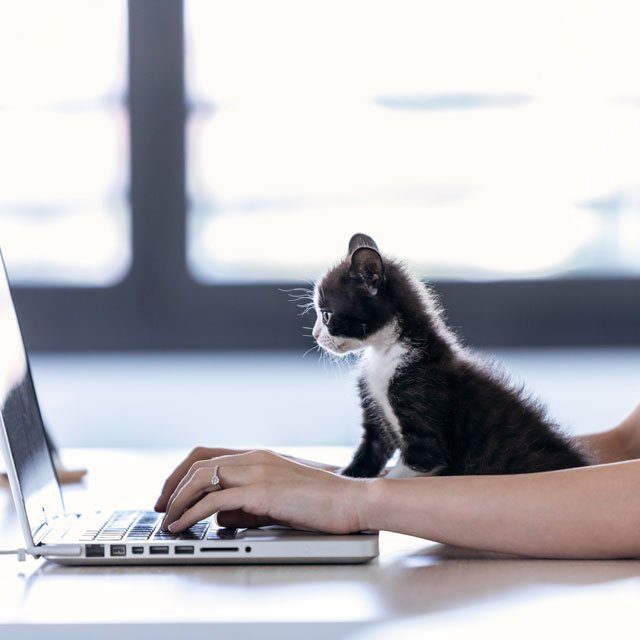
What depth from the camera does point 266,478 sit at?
2.88 feet

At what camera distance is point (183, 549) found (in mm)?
848

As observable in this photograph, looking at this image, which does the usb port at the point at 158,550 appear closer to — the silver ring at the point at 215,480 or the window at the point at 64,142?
Result: the silver ring at the point at 215,480

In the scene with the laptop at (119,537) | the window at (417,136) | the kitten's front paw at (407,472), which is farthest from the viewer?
the window at (417,136)

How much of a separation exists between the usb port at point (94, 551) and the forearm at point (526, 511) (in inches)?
9.5

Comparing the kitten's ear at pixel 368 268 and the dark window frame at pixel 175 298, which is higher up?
the dark window frame at pixel 175 298

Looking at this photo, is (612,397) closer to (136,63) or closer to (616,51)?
(616,51)

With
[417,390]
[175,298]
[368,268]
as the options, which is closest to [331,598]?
[417,390]

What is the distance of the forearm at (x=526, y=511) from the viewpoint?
33.4 inches

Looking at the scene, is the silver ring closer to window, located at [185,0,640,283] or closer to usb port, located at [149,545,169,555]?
usb port, located at [149,545,169,555]

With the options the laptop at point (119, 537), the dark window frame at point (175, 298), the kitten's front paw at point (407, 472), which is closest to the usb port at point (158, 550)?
the laptop at point (119, 537)

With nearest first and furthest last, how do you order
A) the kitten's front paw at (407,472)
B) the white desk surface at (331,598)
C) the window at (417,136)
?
the white desk surface at (331,598) < the kitten's front paw at (407,472) < the window at (417,136)

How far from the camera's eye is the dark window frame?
9.01 feet

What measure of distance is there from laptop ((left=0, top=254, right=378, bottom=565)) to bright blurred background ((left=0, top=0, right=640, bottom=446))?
1736 millimetres

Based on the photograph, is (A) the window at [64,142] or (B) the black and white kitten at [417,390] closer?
(B) the black and white kitten at [417,390]
